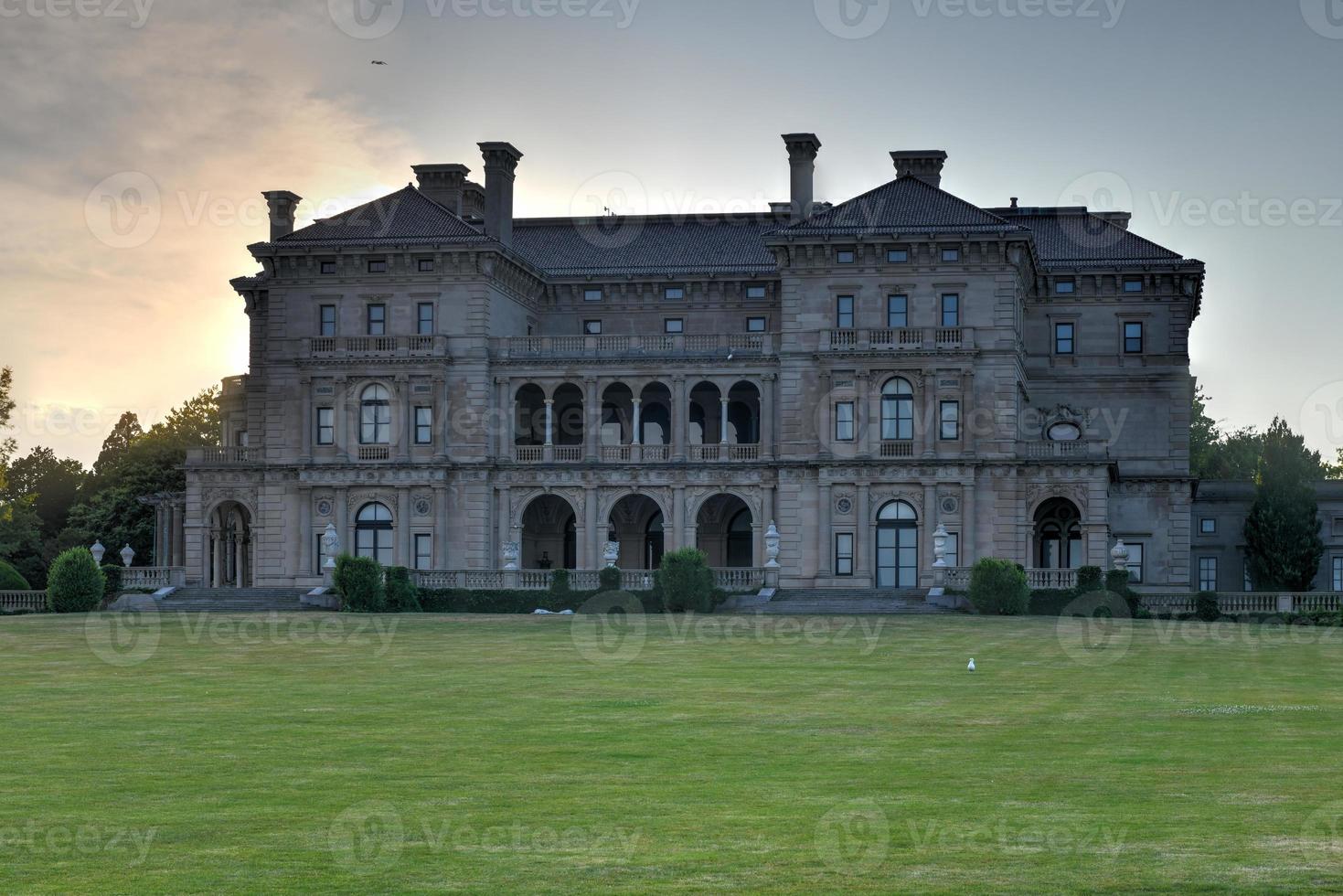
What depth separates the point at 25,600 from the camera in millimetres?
61125

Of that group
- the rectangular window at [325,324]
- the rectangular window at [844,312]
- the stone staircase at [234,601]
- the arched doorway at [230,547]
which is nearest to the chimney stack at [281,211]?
the rectangular window at [325,324]

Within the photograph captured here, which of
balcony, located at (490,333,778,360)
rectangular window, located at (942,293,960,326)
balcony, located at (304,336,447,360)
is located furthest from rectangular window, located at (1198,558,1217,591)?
balcony, located at (304,336,447,360)

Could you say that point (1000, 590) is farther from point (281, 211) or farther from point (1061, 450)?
point (281, 211)

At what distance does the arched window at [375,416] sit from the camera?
72312 mm

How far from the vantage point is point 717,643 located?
42.1 m

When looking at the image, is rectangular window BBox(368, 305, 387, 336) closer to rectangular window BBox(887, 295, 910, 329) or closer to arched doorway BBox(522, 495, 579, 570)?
arched doorway BBox(522, 495, 579, 570)

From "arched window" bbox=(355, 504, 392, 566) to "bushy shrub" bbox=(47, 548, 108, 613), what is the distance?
13183 mm

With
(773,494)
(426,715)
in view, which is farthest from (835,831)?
(773,494)

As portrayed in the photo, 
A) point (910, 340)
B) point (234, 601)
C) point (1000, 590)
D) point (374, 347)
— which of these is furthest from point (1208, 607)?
point (374, 347)

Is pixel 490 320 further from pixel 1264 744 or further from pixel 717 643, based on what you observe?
pixel 1264 744

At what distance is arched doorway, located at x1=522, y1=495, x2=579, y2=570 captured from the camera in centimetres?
7612

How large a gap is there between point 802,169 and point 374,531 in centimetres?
2309

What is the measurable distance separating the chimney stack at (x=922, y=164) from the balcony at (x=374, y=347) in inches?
785

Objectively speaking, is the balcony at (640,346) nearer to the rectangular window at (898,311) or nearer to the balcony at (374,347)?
the balcony at (374,347)
